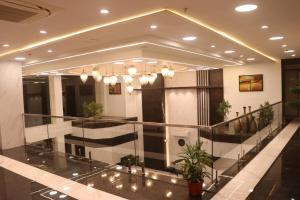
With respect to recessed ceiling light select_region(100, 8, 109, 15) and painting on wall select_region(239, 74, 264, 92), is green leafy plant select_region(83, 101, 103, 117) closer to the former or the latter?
painting on wall select_region(239, 74, 264, 92)

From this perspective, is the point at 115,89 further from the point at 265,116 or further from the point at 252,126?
the point at 252,126

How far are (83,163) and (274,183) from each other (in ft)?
12.3

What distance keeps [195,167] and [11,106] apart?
611 cm

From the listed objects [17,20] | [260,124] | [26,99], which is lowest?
[260,124]

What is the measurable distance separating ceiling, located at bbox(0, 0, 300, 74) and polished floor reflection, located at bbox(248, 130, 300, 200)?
8.97ft

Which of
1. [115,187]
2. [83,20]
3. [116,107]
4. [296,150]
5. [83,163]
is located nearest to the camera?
[83,20]

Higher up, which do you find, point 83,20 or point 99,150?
point 83,20

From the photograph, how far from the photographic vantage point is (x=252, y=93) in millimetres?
11250

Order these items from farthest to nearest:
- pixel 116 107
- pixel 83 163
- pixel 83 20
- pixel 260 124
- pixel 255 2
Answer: pixel 116 107 < pixel 260 124 < pixel 83 163 < pixel 83 20 < pixel 255 2

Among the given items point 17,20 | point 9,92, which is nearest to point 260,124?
point 17,20

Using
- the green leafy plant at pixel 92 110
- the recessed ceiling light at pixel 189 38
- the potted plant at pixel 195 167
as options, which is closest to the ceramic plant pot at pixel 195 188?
the potted plant at pixel 195 167

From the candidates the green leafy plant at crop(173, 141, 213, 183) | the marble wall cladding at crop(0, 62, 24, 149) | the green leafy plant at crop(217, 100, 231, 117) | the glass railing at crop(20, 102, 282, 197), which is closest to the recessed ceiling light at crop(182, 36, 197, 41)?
the glass railing at crop(20, 102, 282, 197)

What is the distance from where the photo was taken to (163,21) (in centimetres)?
391

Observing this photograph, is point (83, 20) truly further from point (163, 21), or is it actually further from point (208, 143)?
point (208, 143)
